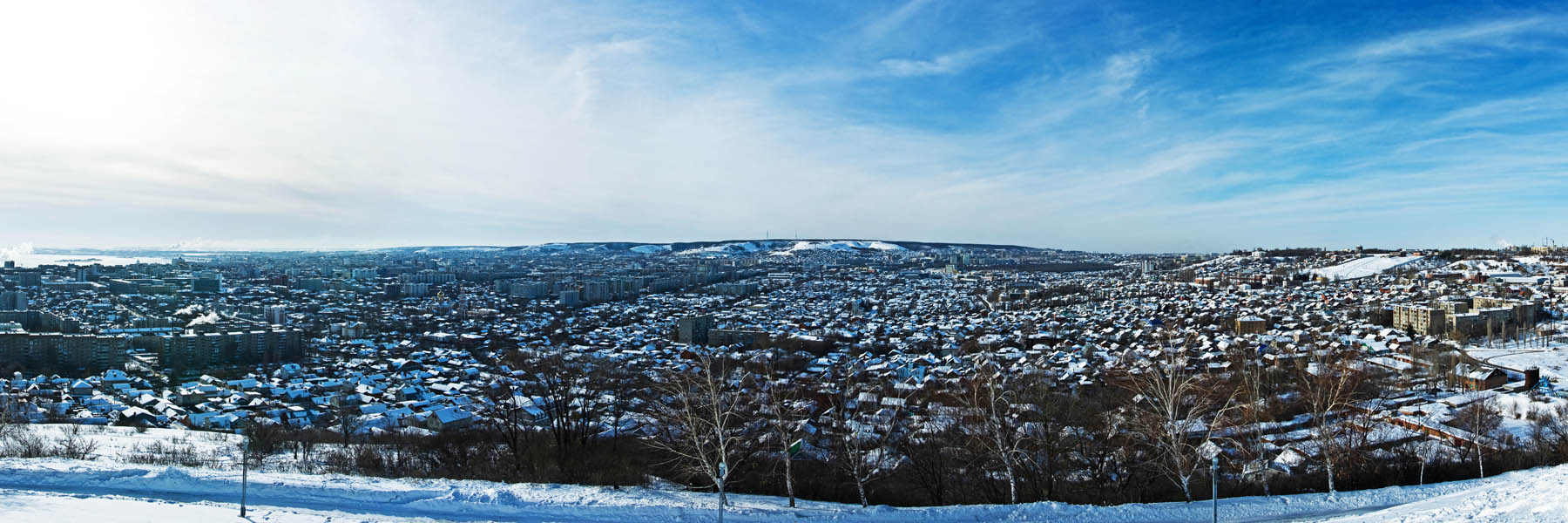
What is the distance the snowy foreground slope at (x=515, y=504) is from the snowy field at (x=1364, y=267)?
96.8 metres

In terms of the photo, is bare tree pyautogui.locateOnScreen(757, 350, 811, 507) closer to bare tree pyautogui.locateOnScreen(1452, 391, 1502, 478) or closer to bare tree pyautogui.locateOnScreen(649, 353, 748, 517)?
bare tree pyautogui.locateOnScreen(649, 353, 748, 517)

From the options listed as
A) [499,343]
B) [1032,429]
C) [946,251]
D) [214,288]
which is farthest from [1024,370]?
[946,251]

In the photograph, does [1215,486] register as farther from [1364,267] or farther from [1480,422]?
[1364,267]

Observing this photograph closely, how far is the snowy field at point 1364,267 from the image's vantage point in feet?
308

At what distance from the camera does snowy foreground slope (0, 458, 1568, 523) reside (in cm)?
824

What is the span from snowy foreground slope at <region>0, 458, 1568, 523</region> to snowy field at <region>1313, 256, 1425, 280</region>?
9676 centimetres

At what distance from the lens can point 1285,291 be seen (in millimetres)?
68750

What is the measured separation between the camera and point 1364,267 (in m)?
102

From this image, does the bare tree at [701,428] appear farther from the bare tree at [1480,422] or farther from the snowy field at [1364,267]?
the snowy field at [1364,267]

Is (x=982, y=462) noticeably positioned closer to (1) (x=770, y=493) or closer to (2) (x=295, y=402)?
(1) (x=770, y=493)

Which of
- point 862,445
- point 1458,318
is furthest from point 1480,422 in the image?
point 1458,318

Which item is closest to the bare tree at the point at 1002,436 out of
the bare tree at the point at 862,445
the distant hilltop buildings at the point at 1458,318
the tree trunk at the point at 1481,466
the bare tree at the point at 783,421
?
the bare tree at the point at 862,445

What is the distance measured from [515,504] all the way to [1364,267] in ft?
402

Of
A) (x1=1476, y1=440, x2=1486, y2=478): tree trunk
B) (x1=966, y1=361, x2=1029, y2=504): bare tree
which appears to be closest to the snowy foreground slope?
(x1=966, y1=361, x2=1029, y2=504): bare tree
